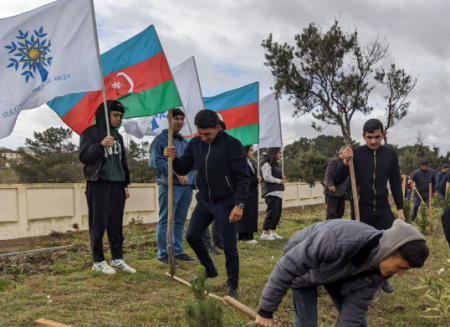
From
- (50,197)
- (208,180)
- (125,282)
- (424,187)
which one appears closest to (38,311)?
(125,282)

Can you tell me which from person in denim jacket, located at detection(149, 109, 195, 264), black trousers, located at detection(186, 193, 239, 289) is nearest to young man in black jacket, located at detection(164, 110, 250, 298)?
black trousers, located at detection(186, 193, 239, 289)

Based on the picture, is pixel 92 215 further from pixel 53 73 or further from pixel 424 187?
pixel 424 187

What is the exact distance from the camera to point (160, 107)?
5.75m

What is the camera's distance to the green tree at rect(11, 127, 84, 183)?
19.8 m

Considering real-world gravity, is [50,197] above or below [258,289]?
above

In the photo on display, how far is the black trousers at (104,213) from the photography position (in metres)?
5.30

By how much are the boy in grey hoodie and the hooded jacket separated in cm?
306

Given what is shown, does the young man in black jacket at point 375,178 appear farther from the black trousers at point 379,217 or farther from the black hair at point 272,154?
the black hair at point 272,154

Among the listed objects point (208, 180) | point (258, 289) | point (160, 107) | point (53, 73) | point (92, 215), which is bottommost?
point (258, 289)

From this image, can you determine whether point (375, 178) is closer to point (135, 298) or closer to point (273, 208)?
point (135, 298)

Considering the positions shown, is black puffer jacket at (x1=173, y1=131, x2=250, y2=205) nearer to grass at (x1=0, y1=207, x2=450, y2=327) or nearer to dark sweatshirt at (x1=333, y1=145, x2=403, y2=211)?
grass at (x1=0, y1=207, x2=450, y2=327)

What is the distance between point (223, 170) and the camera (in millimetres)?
4609

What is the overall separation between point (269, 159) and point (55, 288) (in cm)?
481

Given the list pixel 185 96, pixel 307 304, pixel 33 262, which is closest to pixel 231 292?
pixel 307 304
